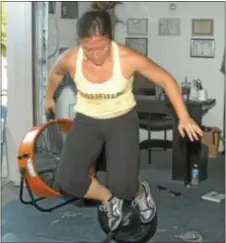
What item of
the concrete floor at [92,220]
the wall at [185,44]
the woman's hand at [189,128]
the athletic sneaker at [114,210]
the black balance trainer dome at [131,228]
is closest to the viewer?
the woman's hand at [189,128]

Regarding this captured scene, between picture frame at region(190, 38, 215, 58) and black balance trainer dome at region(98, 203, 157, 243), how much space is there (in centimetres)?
398

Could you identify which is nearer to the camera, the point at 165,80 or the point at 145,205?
the point at 165,80

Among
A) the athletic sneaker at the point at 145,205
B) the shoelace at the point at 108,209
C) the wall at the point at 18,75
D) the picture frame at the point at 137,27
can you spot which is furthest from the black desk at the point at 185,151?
the shoelace at the point at 108,209

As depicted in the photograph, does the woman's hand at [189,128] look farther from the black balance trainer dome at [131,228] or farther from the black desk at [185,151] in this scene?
the black desk at [185,151]

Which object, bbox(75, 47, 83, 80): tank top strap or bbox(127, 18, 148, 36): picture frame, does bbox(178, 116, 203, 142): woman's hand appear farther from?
bbox(127, 18, 148, 36): picture frame

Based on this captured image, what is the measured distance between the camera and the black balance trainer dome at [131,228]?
3.40m

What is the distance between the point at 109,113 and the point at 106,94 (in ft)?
0.38

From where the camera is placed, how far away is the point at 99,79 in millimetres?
2828

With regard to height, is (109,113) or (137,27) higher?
(137,27)

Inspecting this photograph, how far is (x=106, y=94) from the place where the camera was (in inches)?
112

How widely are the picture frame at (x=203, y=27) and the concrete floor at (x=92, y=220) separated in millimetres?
2386

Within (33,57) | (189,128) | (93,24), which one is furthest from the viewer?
(33,57)

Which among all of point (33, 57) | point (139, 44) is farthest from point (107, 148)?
point (139, 44)

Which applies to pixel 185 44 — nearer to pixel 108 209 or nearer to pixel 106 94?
pixel 108 209
